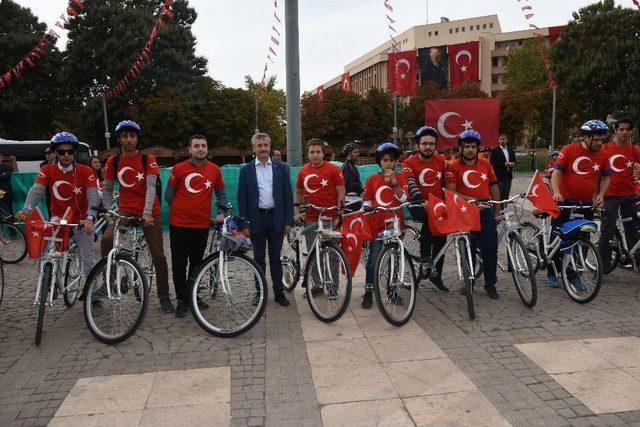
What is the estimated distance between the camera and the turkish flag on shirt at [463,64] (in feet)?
189

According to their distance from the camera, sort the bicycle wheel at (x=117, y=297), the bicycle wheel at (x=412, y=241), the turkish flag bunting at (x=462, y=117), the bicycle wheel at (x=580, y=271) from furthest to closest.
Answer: the turkish flag bunting at (x=462, y=117) → the bicycle wheel at (x=412, y=241) → the bicycle wheel at (x=580, y=271) → the bicycle wheel at (x=117, y=297)

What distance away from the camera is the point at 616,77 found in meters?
31.8

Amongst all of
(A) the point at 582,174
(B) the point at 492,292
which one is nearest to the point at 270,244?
(B) the point at 492,292

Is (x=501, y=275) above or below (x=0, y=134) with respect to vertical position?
below

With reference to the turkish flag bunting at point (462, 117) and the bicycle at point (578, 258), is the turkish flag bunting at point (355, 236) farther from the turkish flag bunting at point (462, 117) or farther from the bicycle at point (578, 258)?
the turkish flag bunting at point (462, 117)

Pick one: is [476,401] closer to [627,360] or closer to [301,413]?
[301,413]

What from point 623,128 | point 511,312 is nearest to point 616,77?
point 623,128

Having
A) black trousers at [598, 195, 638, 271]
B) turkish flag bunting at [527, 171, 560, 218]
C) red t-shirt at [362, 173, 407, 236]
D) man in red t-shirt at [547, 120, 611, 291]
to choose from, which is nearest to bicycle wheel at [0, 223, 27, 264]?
red t-shirt at [362, 173, 407, 236]

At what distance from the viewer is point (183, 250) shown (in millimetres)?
5641

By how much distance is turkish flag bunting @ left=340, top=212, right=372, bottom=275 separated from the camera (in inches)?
225

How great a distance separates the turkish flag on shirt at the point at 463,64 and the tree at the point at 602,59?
2240cm

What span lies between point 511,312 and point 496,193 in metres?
1.41

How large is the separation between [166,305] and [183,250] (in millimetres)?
702

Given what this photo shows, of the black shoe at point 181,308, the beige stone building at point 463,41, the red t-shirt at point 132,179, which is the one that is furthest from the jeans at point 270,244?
the beige stone building at point 463,41
